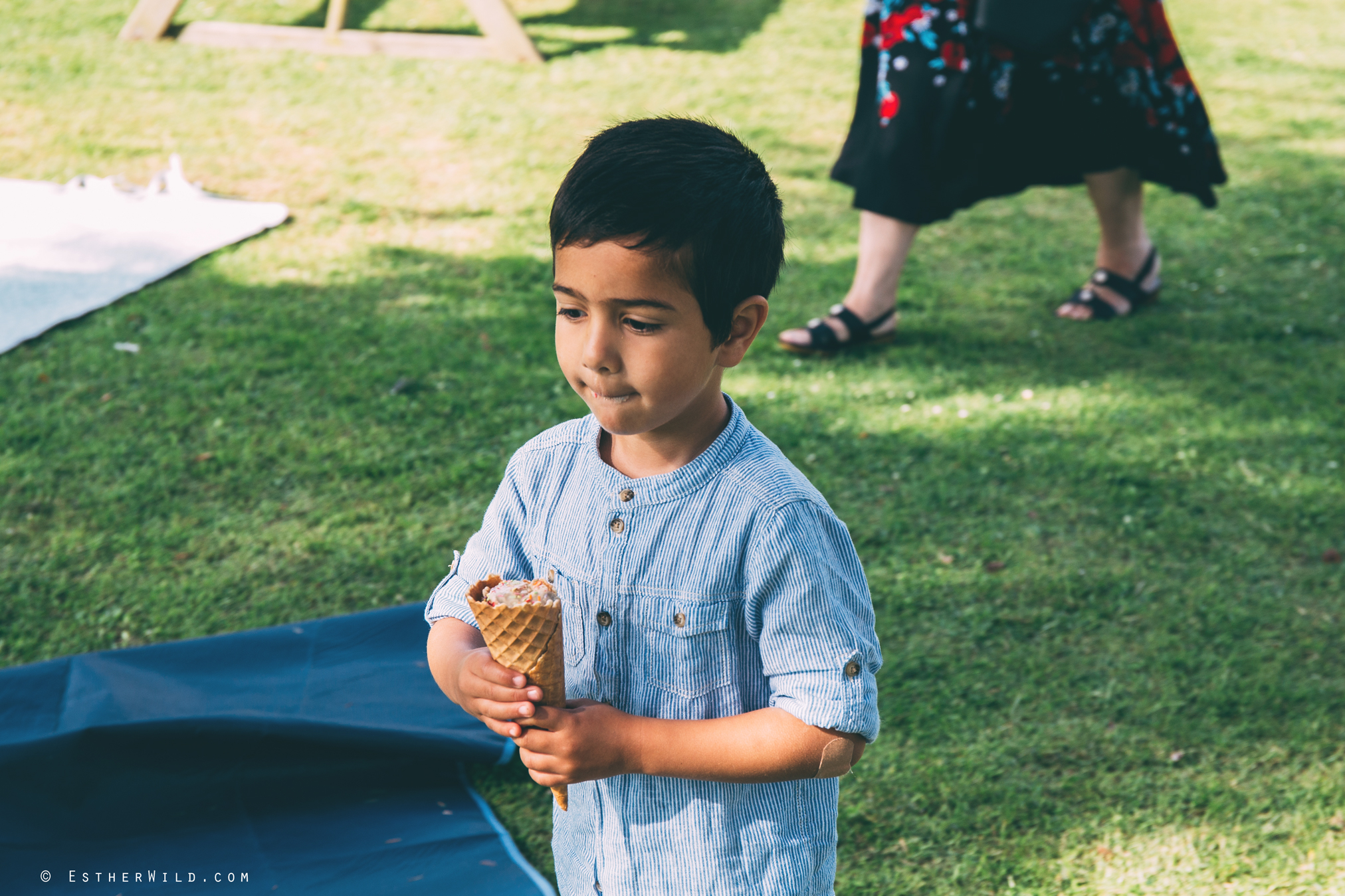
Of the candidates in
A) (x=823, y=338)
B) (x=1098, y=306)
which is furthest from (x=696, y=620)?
(x=1098, y=306)

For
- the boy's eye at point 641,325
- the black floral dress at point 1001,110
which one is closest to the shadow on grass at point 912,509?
the black floral dress at point 1001,110

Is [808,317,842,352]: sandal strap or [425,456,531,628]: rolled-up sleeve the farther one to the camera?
[808,317,842,352]: sandal strap

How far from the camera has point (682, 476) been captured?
4.34 feet

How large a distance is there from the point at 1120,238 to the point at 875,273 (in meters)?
1.12

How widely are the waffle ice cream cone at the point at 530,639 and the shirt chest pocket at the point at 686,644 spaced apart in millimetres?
126

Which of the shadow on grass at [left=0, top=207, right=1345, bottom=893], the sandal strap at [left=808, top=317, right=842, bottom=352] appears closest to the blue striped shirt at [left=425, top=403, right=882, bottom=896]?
the shadow on grass at [left=0, top=207, right=1345, bottom=893]

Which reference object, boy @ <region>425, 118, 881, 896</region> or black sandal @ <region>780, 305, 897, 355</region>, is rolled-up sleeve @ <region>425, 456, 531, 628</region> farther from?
black sandal @ <region>780, 305, 897, 355</region>

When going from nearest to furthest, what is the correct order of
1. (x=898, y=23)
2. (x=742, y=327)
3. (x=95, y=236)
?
(x=742, y=327)
(x=898, y=23)
(x=95, y=236)

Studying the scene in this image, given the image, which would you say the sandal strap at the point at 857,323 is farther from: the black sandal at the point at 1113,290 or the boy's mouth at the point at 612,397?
the boy's mouth at the point at 612,397

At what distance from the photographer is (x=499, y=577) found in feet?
4.35

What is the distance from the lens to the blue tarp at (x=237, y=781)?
220 centimetres

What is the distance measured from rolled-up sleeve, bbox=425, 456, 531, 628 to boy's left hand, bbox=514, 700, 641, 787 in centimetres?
25

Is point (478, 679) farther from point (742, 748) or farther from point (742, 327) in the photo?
point (742, 327)

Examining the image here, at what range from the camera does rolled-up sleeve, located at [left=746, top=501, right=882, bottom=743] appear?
4.12ft
